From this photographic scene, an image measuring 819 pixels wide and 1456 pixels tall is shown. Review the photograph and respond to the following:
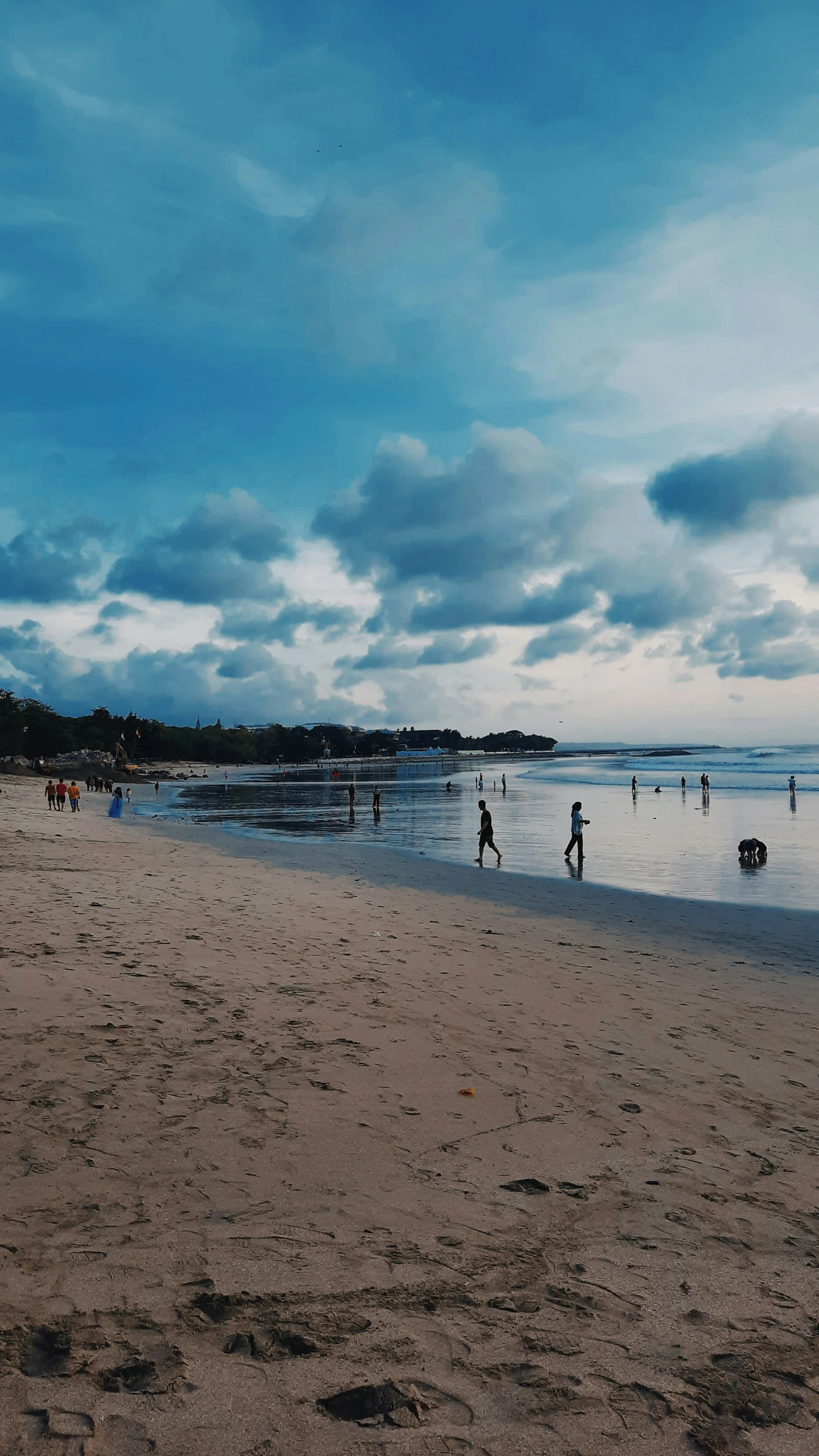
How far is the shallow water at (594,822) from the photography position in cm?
2102

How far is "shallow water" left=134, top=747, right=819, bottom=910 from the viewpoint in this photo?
21016 millimetres

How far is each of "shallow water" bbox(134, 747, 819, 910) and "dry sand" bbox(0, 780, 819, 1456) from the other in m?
10.5

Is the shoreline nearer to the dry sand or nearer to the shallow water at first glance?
the shallow water

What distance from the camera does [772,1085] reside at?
685 cm

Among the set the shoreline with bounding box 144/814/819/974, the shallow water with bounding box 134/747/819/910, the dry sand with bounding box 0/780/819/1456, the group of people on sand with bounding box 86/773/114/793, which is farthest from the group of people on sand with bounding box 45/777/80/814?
the dry sand with bounding box 0/780/819/1456

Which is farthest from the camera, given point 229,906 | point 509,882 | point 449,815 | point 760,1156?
point 449,815

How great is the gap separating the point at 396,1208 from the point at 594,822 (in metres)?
34.8

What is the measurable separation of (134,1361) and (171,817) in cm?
4298

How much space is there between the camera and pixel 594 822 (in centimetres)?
3797

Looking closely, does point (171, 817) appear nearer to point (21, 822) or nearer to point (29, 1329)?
point (21, 822)

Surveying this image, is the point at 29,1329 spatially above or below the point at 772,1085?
above

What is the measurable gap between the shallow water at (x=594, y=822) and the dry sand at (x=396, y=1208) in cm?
1053

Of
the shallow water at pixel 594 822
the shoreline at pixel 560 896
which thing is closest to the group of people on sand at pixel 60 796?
the shallow water at pixel 594 822


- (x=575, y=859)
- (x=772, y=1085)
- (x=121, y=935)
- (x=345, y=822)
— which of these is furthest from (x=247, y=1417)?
(x=345, y=822)
